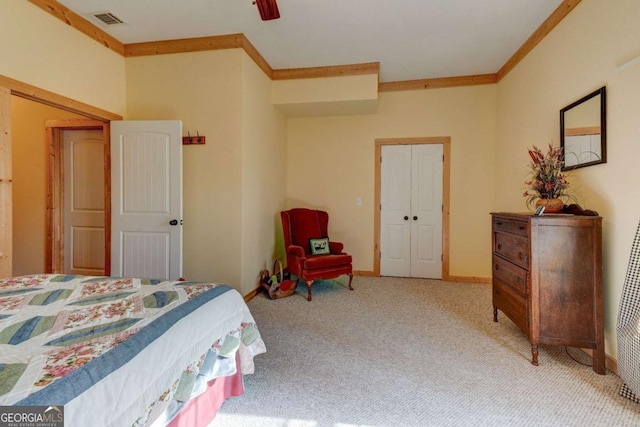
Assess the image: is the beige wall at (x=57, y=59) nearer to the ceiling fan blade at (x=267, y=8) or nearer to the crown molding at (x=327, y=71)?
the crown molding at (x=327, y=71)

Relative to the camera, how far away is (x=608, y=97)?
205 cm

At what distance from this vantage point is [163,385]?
1055 millimetres

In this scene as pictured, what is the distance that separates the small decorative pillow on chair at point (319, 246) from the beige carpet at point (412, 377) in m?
0.97

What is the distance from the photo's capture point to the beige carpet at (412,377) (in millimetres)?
1588

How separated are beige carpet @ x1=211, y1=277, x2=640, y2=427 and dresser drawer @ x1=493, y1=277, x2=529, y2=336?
22 cm

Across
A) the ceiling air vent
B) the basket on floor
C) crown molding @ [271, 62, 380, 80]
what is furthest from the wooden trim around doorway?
crown molding @ [271, 62, 380, 80]

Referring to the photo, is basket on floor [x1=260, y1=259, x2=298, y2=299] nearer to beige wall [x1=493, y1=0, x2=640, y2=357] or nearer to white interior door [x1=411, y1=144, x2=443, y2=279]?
white interior door [x1=411, y1=144, x2=443, y2=279]

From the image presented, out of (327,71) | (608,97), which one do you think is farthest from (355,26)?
(608,97)

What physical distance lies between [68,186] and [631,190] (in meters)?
5.57

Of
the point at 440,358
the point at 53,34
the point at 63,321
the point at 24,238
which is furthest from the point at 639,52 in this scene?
the point at 24,238

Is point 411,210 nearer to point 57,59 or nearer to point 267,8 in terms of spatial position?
point 267,8

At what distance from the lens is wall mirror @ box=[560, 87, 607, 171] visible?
6.87ft

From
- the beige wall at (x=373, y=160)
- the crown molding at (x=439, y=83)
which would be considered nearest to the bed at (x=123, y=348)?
the beige wall at (x=373, y=160)

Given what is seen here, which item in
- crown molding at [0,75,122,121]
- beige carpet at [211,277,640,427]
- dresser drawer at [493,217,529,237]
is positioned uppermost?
crown molding at [0,75,122,121]
